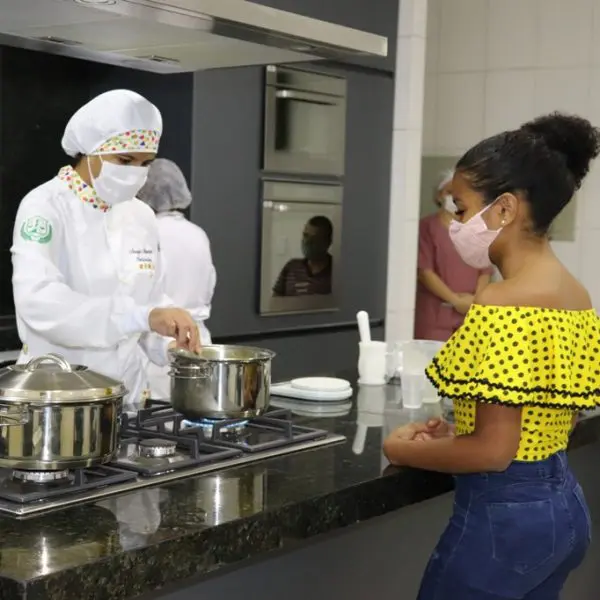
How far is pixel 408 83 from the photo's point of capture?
440 centimetres

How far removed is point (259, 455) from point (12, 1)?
931mm

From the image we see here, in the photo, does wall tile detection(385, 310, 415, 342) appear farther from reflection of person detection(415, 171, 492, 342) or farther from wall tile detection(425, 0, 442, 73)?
wall tile detection(425, 0, 442, 73)

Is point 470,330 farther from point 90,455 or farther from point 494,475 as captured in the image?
point 90,455

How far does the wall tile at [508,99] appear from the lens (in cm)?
517

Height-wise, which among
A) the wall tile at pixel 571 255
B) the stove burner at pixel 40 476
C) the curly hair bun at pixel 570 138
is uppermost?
the curly hair bun at pixel 570 138

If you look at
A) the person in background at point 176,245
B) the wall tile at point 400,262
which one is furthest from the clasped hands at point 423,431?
the wall tile at point 400,262

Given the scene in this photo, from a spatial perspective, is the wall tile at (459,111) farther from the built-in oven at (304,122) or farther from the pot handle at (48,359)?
the pot handle at (48,359)

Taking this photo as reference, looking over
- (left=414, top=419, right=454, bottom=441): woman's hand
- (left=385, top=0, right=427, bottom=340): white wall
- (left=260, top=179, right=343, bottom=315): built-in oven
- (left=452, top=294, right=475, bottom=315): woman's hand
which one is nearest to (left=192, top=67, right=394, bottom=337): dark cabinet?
(left=260, top=179, right=343, bottom=315): built-in oven

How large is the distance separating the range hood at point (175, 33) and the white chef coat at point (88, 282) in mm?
345

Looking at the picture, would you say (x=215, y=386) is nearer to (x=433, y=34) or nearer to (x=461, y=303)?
(x=461, y=303)

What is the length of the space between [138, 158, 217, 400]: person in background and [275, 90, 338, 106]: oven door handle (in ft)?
2.07

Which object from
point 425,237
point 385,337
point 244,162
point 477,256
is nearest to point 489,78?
point 425,237

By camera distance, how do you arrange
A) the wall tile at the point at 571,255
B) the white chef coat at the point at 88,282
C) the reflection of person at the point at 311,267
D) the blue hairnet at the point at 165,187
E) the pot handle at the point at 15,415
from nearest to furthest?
the pot handle at the point at 15,415
the white chef coat at the point at 88,282
the blue hairnet at the point at 165,187
the reflection of person at the point at 311,267
the wall tile at the point at 571,255

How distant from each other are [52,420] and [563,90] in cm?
404
